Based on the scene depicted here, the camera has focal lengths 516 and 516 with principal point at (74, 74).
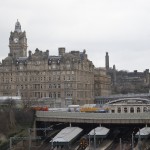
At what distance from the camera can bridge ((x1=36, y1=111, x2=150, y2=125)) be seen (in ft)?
308

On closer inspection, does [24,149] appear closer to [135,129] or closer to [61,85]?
[135,129]

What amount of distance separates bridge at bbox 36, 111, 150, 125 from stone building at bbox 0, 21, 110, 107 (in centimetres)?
4094

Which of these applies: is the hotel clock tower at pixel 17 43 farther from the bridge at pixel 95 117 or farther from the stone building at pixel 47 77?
the bridge at pixel 95 117

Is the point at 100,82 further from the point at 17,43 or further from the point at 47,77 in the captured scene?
the point at 47,77

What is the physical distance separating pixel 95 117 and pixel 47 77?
53.2 m

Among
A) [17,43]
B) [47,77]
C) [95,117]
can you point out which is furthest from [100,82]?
[95,117]

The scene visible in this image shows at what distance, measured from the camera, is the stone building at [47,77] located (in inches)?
5782

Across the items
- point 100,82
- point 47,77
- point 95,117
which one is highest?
point 47,77

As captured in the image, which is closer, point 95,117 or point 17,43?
point 95,117

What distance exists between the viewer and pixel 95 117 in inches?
3824

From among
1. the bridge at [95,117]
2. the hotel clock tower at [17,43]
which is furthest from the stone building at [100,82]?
the bridge at [95,117]

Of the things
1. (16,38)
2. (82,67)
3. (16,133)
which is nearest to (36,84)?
(82,67)

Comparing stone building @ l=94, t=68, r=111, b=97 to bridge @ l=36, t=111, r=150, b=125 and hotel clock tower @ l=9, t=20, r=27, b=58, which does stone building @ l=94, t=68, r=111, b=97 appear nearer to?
hotel clock tower @ l=9, t=20, r=27, b=58

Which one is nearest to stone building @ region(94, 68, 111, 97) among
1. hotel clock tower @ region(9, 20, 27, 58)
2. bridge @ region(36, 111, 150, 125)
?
hotel clock tower @ region(9, 20, 27, 58)
